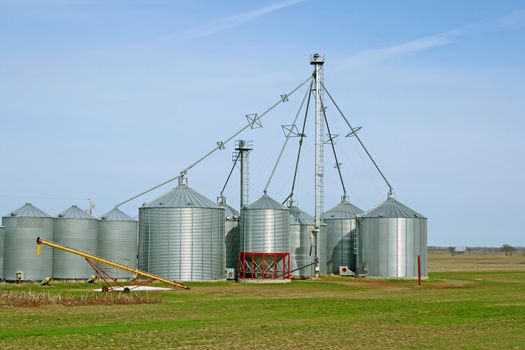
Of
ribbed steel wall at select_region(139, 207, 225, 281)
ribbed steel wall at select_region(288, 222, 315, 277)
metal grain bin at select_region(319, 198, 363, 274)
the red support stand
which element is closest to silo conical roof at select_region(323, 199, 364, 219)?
metal grain bin at select_region(319, 198, 363, 274)

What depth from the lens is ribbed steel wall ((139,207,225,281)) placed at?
7562 centimetres

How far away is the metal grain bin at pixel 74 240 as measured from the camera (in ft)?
249

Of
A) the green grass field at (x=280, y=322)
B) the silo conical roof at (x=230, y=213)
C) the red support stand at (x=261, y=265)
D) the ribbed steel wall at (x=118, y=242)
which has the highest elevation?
the silo conical roof at (x=230, y=213)

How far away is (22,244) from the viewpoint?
74.7m

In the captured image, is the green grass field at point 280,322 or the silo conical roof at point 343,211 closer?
the green grass field at point 280,322

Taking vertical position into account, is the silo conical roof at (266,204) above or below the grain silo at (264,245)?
above

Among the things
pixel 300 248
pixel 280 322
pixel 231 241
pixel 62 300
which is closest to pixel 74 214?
pixel 231 241

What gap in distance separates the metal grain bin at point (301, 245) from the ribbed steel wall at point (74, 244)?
21091 mm

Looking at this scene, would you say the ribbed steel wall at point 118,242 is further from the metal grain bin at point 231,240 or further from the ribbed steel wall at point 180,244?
the metal grain bin at point 231,240

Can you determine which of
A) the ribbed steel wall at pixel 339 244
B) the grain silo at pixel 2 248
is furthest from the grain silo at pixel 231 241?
the grain silo at pixel 2 248

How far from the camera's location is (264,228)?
80.2 meters

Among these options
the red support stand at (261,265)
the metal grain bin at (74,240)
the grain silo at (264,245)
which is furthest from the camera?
the grain silo at (264,245)

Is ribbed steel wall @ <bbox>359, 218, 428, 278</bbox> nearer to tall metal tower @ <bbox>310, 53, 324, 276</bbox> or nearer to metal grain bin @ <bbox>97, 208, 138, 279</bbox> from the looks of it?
tall metal tower @ <bbox>310, 53, 324, 276</bbox>

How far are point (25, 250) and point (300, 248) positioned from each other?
1135 inches
